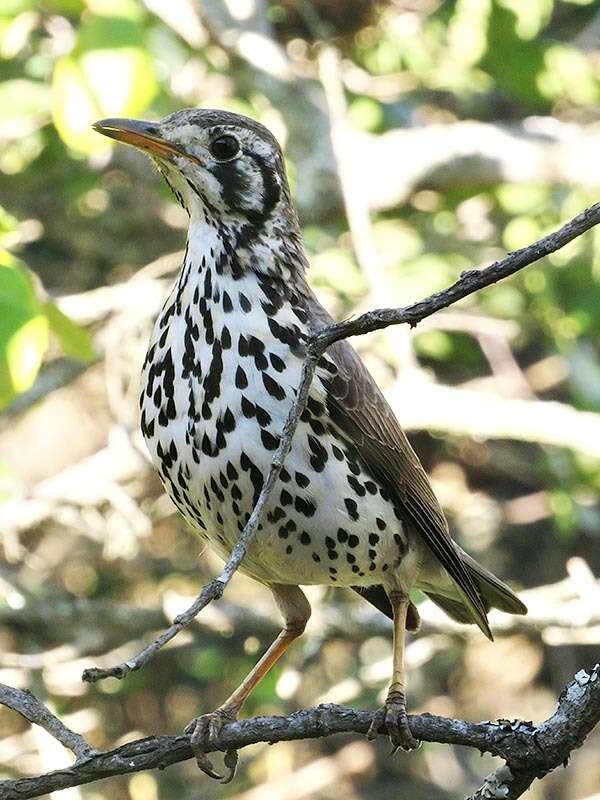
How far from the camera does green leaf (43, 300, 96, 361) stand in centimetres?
474

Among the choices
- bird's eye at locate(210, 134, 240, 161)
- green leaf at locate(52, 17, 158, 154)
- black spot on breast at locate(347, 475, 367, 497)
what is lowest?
black spot on breast at locate(347, 475, 367, 497)

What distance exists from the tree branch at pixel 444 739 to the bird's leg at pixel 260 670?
0.35 m

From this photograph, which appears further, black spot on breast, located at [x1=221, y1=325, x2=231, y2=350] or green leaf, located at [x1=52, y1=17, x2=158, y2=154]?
green leaf, located at [x1=52, y1=17, x2=158, y2=154]

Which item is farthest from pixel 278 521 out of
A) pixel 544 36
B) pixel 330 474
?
pixel 544 36

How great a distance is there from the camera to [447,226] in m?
7.67

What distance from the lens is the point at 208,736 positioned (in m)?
4.27

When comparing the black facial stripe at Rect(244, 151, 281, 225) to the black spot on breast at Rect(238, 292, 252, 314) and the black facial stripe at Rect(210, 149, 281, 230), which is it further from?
the black spot on breast at Rect(238, 292, 252, 314)

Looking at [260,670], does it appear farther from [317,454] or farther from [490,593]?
[317,454]

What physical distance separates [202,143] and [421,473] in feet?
4.40

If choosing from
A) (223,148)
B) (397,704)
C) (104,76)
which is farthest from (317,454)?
(104,76)

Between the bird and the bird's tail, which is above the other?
the bird

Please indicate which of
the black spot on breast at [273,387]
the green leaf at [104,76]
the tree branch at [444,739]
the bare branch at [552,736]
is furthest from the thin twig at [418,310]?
the green leaf at [104,76]

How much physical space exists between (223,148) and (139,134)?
0.30m

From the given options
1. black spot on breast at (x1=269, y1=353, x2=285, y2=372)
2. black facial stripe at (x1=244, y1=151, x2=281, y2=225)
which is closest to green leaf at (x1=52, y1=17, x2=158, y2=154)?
black facial stripe at (x1=244, y1=151, x2=281, y2=225)
